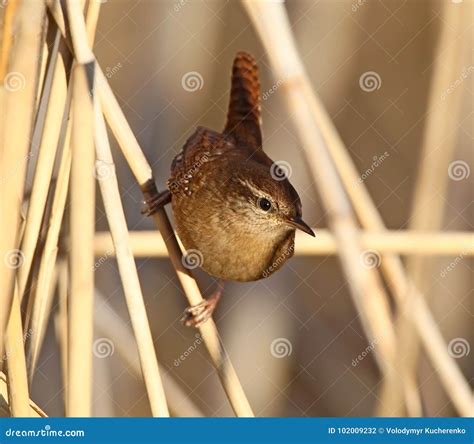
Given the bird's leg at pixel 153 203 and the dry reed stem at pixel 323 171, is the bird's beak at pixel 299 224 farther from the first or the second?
the bird's leg at pixel 153 203

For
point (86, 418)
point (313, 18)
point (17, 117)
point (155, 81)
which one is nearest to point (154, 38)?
point (155, 81)

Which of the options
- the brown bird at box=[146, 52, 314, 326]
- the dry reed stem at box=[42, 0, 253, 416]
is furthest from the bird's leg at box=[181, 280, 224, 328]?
the dry reed stem at box=[42, 0, 253, 416]

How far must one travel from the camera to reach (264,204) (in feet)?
8.36

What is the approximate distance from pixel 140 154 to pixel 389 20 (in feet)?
5.51

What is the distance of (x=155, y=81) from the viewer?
3.21m

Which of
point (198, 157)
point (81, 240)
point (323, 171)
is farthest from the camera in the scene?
point (198, 157)

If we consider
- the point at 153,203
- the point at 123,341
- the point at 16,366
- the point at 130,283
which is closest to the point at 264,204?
the point at 153,203

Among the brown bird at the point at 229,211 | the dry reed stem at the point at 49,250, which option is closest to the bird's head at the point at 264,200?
the brown bird at the point at 229,211

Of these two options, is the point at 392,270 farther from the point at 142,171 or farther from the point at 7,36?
the point at 7,36

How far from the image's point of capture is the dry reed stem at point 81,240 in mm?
1941

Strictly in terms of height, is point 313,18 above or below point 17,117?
above

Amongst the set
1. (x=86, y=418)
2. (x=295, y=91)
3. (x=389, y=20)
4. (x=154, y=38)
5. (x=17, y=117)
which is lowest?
(x=86, y=418)

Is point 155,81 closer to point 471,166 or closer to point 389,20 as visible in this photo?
point 389,20

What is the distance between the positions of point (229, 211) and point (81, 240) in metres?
0.79
